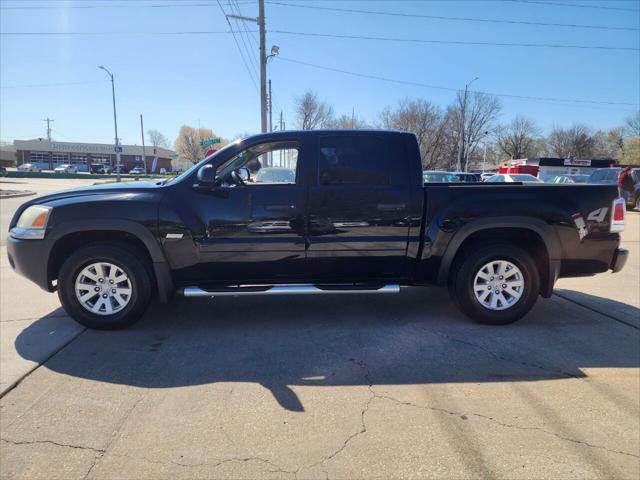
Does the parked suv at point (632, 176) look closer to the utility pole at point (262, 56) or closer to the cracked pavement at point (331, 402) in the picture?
the utility pole at point (262, 56)

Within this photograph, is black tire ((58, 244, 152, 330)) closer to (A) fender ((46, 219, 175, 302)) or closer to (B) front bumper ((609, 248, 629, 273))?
(A) fender ((46, 219, 175, 302))

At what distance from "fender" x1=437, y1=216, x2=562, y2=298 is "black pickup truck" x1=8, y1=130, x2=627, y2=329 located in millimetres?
11

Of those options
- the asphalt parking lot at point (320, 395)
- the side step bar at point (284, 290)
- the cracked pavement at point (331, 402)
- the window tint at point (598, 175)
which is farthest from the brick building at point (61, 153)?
the cracked pavement at point (331, 402)

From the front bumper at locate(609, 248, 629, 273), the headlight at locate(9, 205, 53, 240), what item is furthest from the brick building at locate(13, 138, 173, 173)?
the front bumper at locate(609, 248, 629, 273)

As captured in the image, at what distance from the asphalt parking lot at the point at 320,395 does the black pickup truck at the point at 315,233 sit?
1.42ft

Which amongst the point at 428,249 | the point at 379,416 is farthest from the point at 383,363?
the point at 428,249

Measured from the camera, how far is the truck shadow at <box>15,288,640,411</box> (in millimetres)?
3297

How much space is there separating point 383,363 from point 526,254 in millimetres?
1964

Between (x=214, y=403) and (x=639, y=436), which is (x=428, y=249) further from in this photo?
(x=214, y=403)

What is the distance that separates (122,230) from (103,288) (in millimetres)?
626

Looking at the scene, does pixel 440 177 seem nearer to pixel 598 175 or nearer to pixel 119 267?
pixel 598 175

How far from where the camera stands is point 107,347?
12.5ft

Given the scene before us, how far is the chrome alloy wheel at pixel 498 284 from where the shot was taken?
14.0 feet

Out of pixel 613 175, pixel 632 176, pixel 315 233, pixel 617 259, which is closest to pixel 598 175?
pixel 613 175
